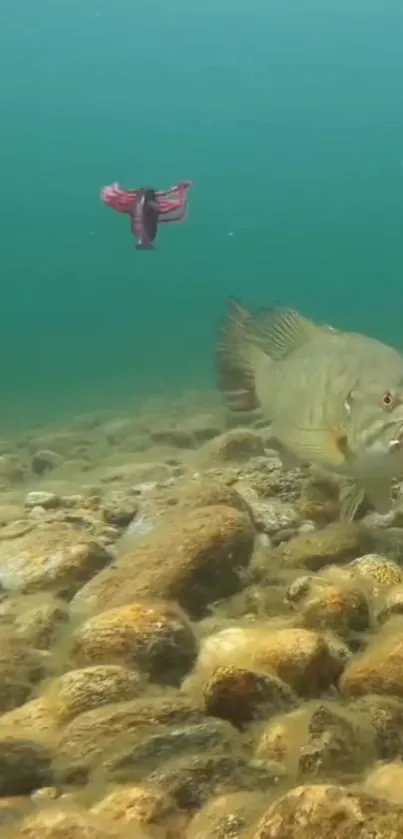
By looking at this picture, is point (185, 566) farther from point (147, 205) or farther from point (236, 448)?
point (147, 205)

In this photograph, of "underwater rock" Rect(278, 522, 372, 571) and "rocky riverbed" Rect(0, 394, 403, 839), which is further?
"underwater rock" Rect(278, 522, 372, 571)

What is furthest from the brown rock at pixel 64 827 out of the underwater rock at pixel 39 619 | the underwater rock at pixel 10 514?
the underwater rock at pixel 10 514

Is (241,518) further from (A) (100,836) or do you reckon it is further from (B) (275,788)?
(A) (100,836)

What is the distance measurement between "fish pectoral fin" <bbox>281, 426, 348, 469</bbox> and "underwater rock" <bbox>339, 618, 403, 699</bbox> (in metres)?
1.47

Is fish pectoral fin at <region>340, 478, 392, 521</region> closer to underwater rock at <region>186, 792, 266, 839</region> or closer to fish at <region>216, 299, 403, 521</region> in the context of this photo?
fish at <region>216, 299, 403, 521</region>

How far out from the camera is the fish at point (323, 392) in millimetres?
3656

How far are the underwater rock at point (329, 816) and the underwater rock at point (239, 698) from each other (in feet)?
1.86

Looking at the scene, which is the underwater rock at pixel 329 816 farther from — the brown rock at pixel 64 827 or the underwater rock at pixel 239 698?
the underwater rock at pixel 239 698

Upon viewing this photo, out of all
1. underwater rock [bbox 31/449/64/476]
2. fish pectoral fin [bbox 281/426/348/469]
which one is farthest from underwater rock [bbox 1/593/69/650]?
underwater rock [bbox 31/449/64/476]

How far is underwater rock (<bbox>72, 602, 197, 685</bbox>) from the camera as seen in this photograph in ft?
8.41

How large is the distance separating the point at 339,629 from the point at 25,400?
19793 mm

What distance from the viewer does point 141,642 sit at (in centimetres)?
258

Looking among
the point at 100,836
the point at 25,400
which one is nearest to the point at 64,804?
the point at 100,836

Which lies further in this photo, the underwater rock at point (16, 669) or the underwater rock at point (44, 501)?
the underwater rock at point (44, 501)
